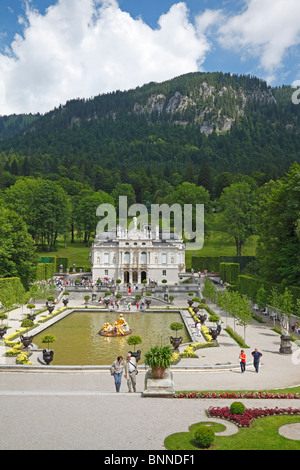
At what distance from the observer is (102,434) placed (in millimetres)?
11148

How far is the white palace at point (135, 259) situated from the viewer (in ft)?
235

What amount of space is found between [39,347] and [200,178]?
108410mm

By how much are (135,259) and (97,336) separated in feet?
132

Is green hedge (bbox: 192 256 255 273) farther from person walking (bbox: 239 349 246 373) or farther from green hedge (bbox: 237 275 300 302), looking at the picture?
person walking (bbox: 239 349 246 373)

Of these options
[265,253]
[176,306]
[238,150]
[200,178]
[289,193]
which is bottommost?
[176,306]

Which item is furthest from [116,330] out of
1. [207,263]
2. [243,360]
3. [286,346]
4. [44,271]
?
→ [207,263]

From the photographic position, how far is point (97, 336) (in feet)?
106

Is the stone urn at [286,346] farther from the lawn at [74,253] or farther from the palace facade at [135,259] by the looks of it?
the lawn at [74,253]

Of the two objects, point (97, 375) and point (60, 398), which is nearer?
point (60, 398)

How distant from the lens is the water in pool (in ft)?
82.2

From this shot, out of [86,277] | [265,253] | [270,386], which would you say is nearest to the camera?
[270,386]

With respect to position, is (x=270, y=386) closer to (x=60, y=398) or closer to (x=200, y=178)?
(x=60, y=398)

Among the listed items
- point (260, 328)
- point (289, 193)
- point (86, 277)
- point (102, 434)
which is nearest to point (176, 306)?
point (260, 328)

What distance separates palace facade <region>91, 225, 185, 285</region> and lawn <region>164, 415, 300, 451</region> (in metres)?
59.1
